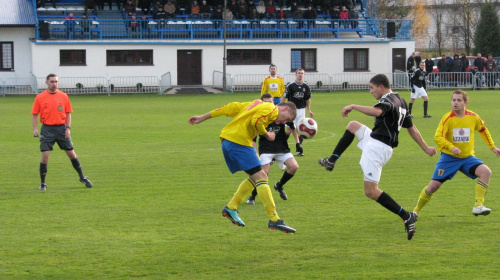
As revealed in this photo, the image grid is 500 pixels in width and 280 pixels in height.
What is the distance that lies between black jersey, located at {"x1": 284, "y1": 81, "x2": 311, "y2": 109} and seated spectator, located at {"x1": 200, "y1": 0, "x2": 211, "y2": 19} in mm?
31922

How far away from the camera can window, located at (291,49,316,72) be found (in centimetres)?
4866

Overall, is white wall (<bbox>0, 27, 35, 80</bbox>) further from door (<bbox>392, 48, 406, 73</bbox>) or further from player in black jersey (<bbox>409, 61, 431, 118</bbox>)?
player in black jersey (<bbox>409, 61, 431, 118</bbox>)

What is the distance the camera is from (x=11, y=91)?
43312mm

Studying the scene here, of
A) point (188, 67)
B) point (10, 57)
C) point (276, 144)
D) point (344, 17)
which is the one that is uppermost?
point (344, 17)

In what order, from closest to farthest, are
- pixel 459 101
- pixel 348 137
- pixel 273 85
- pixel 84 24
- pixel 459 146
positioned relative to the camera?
pixel 348 137, pixel 459 101, pixel 459 146, pixel 273 85, pixel 84 24

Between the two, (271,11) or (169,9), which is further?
(271,11)

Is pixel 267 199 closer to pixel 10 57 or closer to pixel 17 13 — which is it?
pixel 10 57

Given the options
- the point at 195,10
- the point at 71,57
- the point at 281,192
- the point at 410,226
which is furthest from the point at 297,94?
the point at 195,10

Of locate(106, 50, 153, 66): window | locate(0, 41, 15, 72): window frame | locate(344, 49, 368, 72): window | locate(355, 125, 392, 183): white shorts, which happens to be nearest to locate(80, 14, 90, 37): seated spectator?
locate(106, 50, 153, 66): window

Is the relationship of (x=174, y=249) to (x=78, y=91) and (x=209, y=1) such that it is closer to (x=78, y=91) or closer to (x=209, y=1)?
(x=78, y=91)

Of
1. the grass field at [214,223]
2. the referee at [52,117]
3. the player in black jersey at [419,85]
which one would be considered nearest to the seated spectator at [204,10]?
the player in black jersey at [419,85]

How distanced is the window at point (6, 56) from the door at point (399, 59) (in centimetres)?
2519

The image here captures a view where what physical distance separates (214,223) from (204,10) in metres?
40.2

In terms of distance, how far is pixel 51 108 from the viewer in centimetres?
1285
